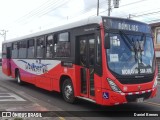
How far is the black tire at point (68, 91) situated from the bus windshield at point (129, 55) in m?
2.56


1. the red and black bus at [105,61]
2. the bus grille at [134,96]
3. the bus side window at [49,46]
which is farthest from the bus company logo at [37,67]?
the bus grille at [134,96]

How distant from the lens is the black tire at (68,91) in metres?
11.5

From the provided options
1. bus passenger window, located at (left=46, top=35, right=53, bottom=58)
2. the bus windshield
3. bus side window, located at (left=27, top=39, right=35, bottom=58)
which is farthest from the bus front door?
bus side window, located at (left=27, top=39, right=35, bottom=58)

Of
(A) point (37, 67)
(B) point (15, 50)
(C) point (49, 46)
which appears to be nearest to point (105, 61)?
(C) point (49, 46)

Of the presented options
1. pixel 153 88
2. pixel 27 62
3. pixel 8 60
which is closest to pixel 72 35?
pixel 153 88

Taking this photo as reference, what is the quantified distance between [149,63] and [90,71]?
77.4 inches

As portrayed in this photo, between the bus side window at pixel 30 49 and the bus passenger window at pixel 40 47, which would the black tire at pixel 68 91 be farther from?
the bus side window at pixel 30 49

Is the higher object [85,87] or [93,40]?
[93,40]

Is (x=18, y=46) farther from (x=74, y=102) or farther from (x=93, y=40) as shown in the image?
(x=93, y=40)

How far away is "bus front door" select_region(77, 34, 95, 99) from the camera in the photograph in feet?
33.2

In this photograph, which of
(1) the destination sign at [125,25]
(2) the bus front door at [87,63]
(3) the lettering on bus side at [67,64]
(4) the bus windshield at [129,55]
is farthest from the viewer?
(3) the lettering on bus side at [67,64]

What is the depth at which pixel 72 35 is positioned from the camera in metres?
11.5

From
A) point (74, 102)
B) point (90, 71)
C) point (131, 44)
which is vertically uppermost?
point (131, 44)

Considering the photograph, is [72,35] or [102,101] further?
[72,35]
